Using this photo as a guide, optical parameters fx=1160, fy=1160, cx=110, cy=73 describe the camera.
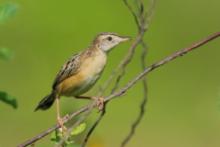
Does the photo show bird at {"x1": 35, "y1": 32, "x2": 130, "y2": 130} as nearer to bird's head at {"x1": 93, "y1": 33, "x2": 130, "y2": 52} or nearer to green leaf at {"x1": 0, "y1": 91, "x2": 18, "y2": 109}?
bird's head at {"x1": 93, "y1": 33, "x2": 130, "y2": 52}

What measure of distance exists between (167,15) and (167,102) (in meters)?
2.89

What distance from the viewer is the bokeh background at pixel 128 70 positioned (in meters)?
11.5

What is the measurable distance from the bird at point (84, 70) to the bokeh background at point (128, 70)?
3.72m

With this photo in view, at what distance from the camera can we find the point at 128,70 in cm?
1347

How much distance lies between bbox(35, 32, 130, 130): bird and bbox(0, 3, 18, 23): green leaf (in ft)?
7.57

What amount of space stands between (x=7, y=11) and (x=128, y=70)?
9829 millimetres

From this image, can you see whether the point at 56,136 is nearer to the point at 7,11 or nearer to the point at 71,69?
the point at 7,11

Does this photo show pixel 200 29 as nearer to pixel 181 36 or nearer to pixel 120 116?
pixel 181 36

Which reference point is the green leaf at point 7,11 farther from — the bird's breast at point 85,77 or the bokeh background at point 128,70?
the bokeh background at point 128,70

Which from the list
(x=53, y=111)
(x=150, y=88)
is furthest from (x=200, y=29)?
(x=53, y=111)

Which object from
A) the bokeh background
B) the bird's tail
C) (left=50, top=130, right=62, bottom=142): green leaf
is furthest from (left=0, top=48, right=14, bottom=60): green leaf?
the bokeh background

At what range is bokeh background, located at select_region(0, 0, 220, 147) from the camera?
11.5 meters

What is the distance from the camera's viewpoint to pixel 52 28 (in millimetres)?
15430

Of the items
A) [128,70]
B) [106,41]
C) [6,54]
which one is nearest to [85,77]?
[106,41]
